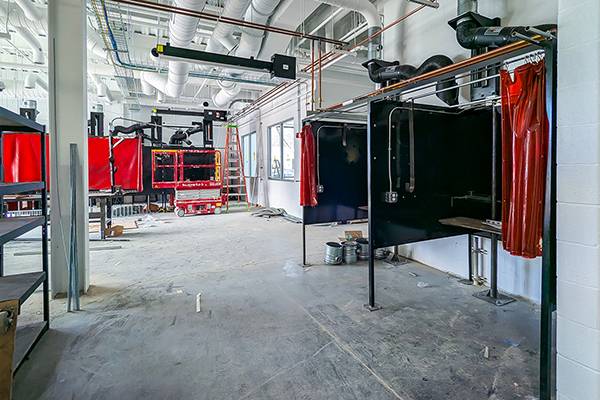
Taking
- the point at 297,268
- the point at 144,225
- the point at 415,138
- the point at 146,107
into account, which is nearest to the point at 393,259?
the point at 297,268

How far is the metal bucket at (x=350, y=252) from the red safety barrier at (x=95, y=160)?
19.7 ft

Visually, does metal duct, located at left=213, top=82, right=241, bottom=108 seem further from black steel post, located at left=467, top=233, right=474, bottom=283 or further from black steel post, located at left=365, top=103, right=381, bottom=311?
black steel post, located at left=467, top=233, right=474, bottom=283

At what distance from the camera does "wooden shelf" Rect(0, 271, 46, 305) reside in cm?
178

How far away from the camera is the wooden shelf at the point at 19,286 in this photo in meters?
1.78

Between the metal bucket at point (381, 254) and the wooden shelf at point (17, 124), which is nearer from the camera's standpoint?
the wooden shelf at point (17, 124)

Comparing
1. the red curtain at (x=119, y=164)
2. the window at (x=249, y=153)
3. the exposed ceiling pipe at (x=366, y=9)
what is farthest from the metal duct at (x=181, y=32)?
the window at (x=249, y=153)

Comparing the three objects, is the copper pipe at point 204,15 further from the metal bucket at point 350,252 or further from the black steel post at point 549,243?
the black steel post at point 549,243

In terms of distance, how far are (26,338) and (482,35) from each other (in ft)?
12.7

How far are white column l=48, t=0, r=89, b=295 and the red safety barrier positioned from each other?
4.77 m

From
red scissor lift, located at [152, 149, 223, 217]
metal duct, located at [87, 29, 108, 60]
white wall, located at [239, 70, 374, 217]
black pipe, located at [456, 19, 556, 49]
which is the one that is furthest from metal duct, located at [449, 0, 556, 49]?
red scissor lift, located at [152, 149, 223, 217]

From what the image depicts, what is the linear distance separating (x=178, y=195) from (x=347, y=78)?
4792mm

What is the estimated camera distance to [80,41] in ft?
9.55

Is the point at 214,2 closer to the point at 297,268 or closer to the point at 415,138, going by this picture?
the point at 415,138

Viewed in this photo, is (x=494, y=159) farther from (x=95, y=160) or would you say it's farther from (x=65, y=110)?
(x=95, y=160)
